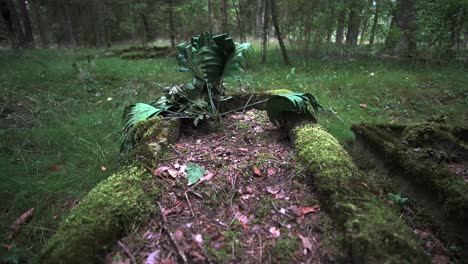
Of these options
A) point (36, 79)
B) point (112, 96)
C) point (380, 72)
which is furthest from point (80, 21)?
point (380, 72)

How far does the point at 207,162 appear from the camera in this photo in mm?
2250

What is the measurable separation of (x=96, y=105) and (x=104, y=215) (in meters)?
4.51

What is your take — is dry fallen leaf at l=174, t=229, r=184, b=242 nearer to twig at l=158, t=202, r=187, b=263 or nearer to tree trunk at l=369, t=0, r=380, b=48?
twig at l=158, t=202, r=187, b=263

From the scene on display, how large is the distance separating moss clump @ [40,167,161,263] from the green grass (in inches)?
33.5

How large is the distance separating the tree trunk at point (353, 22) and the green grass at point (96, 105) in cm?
132

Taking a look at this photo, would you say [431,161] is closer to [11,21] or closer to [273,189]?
[273,189]

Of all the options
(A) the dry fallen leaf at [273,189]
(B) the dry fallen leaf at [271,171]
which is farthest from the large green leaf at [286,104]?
(A) the dry fallen leaf at [273,189]

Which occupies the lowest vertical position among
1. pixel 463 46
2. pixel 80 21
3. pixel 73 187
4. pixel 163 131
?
pixel 73 187

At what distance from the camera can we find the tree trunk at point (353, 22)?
7.86 meters

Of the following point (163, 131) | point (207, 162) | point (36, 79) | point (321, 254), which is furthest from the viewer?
point (36, 79)

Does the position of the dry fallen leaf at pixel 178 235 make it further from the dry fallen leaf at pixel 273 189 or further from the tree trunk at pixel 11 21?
the tree trunk at pixel 11 21

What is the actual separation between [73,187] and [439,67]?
26.2 ft

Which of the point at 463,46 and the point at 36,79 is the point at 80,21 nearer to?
the point at 36,79

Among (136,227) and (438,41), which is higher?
(438,41)
